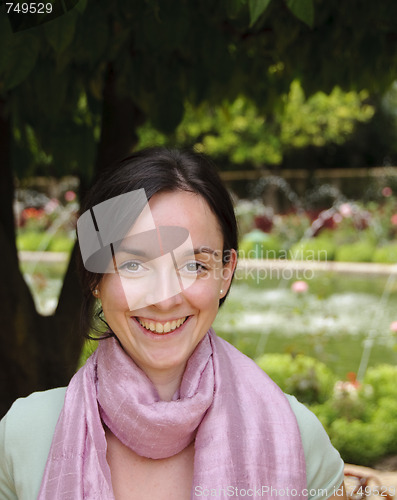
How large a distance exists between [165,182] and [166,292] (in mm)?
212

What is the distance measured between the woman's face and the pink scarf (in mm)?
61

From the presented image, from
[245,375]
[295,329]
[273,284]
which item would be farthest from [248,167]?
[245,375]

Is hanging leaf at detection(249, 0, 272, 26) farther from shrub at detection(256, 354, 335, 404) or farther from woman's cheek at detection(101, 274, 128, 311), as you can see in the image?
shrub at detection(256, 354, 335, 404)

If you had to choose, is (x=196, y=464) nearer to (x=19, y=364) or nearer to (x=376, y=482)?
(x=19, y=364)

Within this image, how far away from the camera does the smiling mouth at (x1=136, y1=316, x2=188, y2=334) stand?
4.13ft

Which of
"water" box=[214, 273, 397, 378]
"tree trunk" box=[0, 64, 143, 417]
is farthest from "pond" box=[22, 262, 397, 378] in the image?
"tree trunk" box=[0, 64, 143, 417]

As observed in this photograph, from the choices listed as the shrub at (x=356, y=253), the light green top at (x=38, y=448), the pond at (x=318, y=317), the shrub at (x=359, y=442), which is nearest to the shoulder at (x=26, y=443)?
the light green top at (x=38, y=448)

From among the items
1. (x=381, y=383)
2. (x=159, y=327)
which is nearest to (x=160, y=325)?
(x=159, y=327)

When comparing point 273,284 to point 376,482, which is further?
point 273,284

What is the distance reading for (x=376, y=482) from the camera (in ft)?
9.55

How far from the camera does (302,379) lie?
4.64 m

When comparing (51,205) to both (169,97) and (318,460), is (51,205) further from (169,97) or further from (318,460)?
(318,460)

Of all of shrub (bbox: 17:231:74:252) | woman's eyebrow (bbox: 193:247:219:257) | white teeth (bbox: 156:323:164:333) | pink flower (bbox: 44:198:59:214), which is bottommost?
pink flower (bbox: 44:198:59:214)

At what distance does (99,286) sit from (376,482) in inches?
82.1
